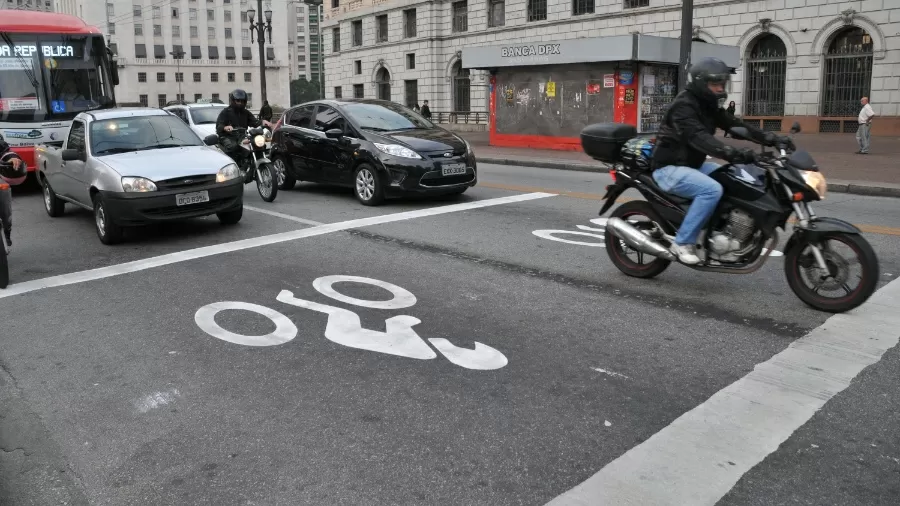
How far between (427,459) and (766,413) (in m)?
1.71

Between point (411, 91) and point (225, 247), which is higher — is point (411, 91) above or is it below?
above

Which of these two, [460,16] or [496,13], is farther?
[460,16]

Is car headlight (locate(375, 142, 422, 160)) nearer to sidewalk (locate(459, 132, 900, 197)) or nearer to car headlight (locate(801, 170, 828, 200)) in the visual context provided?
car headlight (locate(801, 170, 828, 200))

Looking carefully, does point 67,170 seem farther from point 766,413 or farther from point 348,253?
point 766,413

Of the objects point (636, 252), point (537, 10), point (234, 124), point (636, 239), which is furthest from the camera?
point (537, 10)

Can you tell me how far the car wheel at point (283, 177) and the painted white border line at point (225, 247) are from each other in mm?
3647

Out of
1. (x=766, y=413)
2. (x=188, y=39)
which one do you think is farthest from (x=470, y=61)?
(x=188, y=39)

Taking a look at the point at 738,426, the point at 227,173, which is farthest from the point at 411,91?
the point at 738,426

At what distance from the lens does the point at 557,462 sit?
3502mm

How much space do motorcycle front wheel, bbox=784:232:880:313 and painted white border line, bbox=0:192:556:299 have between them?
17.8ft

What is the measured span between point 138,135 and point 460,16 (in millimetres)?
39017

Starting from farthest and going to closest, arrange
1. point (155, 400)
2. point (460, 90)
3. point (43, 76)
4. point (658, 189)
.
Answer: point (460, 90), point (43, 76), point (658, 189), point (155, 400)

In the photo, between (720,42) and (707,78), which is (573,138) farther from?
(707,78)

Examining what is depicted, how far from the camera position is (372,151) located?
37.7 feet
